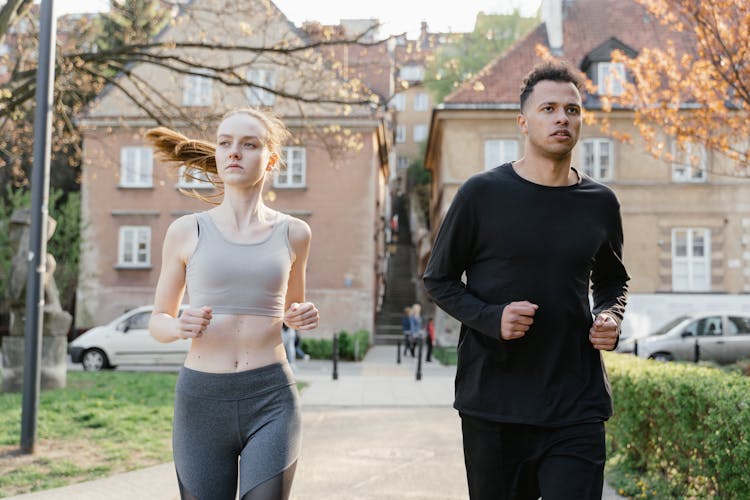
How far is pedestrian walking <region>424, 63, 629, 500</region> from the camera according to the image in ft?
9.46

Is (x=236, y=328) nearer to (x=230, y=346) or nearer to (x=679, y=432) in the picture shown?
(x=230, y=346)

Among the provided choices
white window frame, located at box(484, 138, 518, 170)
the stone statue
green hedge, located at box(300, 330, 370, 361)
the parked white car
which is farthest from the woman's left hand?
white window frame, located at box(484, 138, 518, 170)

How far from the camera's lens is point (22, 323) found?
12.1 m

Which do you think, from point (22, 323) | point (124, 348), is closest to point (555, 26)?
point (124, 348)

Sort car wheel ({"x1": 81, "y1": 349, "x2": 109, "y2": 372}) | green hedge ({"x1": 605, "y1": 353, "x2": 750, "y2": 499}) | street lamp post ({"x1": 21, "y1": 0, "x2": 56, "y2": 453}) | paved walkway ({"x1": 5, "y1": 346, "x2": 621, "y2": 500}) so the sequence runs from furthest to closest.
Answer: car wheel ({"x1": 81, "y1": 349, "x2": 109, "y2": 372})
street lamp post ({"x1": 21, "y1": 0, "x2": 56, "y2": 453})
paved walkway ({"x1": 5, "y1": 346, "x2": 621, "y2": 500})
green hedge ({"x1": 605, "y1": 353, "x2": 750, "y2": 499})

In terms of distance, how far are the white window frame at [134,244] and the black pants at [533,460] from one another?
28.9m

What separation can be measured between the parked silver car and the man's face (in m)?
16.9

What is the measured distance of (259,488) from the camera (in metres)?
2.82

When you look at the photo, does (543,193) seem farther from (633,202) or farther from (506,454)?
(633,202)

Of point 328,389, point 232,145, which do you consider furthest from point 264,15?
point 232,145

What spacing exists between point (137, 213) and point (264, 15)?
1991cm

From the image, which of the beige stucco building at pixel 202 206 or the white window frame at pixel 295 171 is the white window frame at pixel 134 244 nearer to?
the beige stucco building at pixel 202 206

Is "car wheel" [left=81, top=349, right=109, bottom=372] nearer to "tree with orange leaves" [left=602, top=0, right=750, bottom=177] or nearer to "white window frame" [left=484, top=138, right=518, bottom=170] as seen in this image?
"tree with orange leaves" [left=602, top=0, right=750, bottom=177]

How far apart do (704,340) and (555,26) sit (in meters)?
17.6
